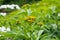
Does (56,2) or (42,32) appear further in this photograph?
(56,2)

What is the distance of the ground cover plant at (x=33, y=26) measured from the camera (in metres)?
4.52

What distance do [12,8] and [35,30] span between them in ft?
9.98

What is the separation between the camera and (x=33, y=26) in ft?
16.3

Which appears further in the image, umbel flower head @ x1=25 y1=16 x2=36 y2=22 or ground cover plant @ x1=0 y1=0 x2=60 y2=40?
umbel flower head @ x1=25 y1=16 x2=36 y2=22

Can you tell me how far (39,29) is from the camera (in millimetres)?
4828

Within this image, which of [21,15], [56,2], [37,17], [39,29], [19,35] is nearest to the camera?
[19,35]

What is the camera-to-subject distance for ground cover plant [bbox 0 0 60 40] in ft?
14.8

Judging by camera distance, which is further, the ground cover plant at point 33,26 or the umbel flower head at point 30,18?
the umbel flower head at point 30,18

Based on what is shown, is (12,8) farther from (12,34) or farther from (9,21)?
(12,34)

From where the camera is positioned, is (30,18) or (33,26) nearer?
(33,26)

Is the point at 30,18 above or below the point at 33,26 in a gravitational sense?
above

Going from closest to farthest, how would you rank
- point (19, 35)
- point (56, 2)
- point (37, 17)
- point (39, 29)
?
point (19, 35)
point (39, 29)
point (37, 17)
point (56, 2)

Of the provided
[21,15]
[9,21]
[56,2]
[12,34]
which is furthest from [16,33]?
[56,2]

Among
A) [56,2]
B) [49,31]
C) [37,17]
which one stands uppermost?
[56,2]
